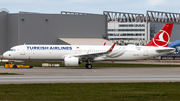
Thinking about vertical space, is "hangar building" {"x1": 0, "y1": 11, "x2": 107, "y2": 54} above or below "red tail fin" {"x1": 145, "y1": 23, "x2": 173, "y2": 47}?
above

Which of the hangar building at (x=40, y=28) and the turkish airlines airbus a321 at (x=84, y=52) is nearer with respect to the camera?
the turkish airlines airbus a321 at (x=84, y=52)

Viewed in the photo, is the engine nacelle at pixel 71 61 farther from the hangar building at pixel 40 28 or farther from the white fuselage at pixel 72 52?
the hangar building at pixel 40 28

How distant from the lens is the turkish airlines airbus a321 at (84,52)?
37.3 metres

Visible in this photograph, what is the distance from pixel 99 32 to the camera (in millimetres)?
74438

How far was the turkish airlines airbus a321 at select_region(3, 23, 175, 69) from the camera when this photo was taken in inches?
1468

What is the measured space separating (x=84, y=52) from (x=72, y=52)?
5.82 feet

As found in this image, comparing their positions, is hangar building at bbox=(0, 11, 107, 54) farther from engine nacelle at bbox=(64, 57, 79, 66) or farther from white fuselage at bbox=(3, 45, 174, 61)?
engine nacelle at bbox=(64, 57, 79, 66)

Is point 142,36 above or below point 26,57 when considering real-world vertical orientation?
above
